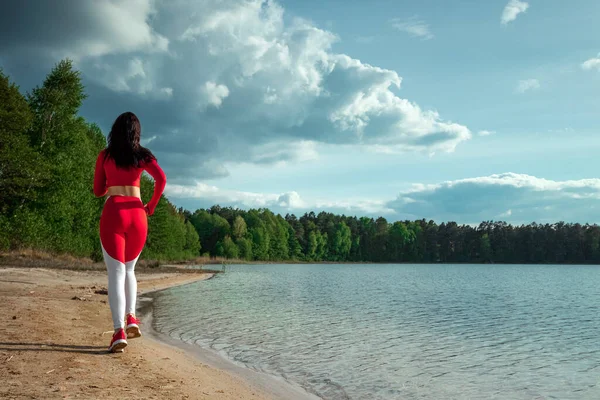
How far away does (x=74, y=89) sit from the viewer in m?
43.0

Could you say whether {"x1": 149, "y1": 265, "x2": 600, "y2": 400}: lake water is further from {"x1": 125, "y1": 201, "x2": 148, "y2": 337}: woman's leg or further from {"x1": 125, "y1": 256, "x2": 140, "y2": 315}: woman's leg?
{"x1": 125, "y1": 201, "x2": 148, "y2": 337}: woman's leg

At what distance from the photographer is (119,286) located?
7.66 m

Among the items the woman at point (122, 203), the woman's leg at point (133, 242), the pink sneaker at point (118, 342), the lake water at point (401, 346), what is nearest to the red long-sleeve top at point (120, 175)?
the woman at point (122, 203)

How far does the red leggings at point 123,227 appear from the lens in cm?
742


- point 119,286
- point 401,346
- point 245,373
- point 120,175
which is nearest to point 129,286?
point 119,286

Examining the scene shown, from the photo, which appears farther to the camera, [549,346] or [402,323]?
[402,323]

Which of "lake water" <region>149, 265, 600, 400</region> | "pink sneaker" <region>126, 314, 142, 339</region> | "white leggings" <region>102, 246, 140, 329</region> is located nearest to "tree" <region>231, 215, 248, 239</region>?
"lake water" <region>149, 265, 600, 400</region>

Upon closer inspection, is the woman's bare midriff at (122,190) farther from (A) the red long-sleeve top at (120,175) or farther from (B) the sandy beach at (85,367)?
(B) the sandy beach at (85,367)

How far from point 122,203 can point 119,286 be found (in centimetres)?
137

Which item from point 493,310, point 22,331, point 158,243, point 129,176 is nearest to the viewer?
point 129,176

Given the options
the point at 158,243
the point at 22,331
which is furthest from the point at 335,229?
the point at 22,331

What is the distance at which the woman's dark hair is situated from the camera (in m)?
7.55

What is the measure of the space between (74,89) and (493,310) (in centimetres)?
3913

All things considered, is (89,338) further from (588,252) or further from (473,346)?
(588,252)
